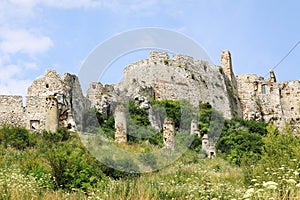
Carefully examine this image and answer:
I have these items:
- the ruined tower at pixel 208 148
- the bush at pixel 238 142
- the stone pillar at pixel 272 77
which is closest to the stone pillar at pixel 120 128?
the ruined tower at pixel 208 148

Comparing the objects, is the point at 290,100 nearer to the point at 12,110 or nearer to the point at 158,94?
the point at 158,94

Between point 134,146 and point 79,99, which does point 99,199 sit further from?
point 79,99

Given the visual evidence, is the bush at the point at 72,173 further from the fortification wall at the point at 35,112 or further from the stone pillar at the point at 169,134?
the stone pillar at the point at 169,134

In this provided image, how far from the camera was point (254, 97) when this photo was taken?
4134 centimetres

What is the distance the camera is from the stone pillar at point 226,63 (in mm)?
42469

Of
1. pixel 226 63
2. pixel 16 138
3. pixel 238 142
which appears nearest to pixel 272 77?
pixel 226 63

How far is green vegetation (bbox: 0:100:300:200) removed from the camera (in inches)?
375

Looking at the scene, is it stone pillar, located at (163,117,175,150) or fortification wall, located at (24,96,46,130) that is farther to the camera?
stone pillar, located at (163,117,175,150)

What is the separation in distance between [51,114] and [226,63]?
22705 millimetres

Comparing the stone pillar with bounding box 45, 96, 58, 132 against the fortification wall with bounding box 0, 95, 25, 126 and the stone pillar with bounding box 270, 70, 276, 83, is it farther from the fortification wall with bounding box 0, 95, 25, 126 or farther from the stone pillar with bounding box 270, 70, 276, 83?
the stone pillar with bounding box 270, 70, 276, 83

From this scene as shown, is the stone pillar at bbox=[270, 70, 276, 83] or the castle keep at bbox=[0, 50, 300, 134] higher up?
the stone pillar at bbox=[270, 70, 276, 83]

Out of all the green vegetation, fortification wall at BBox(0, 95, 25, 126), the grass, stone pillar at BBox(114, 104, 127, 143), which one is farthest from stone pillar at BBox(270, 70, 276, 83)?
the grass

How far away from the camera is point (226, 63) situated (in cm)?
4278

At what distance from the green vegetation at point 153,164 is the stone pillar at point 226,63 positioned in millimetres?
7684
